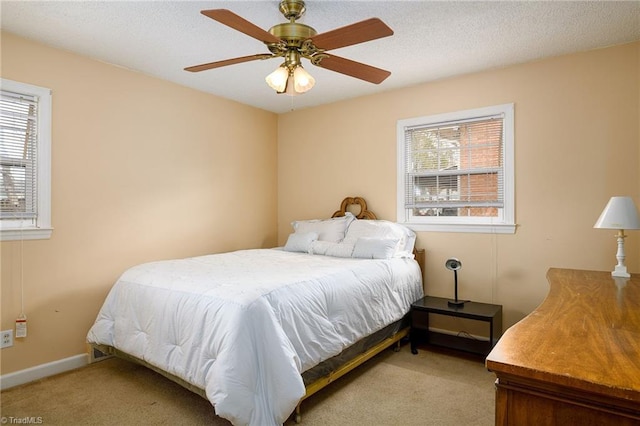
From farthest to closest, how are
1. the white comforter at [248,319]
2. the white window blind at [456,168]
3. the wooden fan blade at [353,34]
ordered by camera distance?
the white window blind at [456,168], the white comforter at [248,319], the wooden fan blade at [353,34]

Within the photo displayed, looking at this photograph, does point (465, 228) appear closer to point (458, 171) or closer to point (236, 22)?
point (458, 171)

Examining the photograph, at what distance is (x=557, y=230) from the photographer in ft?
10.2

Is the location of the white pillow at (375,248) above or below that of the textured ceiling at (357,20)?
below

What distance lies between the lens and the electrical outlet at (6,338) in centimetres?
264

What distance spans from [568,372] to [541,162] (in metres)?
2.69

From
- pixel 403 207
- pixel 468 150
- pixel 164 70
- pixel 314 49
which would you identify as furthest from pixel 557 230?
pixel 164 70

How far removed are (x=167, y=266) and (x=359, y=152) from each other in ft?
7.72

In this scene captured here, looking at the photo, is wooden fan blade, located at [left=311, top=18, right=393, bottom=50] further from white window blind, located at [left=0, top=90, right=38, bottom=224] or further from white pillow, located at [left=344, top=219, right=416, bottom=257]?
white window blind, located at [left=0, top=90, right=38, bottom=224]

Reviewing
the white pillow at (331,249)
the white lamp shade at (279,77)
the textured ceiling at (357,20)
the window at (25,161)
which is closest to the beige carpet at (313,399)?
the white pillow at (331,249)

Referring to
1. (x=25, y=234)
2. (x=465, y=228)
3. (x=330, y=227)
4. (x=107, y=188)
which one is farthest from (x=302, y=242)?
(x=25, y=234)

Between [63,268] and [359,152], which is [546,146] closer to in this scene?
[359,152]

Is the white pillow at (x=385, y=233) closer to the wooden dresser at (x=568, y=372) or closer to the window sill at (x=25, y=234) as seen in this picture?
the wooden dresser at (x=568, y=372)

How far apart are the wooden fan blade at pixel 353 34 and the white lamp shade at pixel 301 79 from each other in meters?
0.25

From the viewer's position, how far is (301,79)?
2320 millimetres
